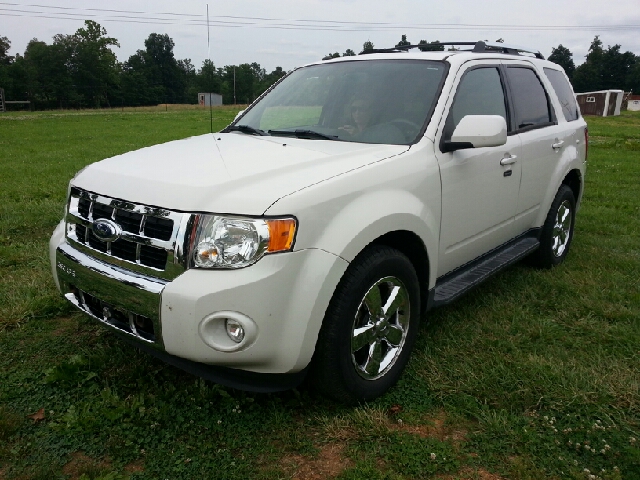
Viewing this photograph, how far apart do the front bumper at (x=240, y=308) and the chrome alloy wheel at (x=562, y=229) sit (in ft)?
10.5

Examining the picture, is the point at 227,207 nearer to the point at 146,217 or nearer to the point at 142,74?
the point at 146,217

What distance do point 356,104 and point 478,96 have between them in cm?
82

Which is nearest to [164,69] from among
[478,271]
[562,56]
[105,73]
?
[105,73]

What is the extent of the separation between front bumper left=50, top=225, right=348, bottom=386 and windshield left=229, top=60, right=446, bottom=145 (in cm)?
119

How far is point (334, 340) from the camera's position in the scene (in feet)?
8.20

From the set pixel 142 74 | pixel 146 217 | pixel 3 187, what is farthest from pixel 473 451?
pixel 142 74

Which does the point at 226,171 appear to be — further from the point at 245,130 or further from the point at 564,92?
the point at 564,92

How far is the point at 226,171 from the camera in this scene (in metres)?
2.61

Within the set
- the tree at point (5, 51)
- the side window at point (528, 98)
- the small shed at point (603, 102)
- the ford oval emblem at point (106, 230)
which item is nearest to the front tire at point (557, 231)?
the side window at point (528, 98)

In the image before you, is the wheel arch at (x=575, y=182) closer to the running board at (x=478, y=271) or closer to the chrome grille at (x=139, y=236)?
the running board at (x=478, y=271)

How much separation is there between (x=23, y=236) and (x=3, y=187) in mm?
3364

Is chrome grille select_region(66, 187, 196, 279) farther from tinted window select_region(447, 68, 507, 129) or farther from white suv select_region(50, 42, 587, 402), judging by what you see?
tinted window select_region(447, 68, 507, 129)

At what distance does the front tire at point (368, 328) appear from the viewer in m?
2.52

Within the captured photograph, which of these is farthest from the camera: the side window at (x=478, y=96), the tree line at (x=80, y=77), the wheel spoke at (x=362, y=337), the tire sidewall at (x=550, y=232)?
the tree line at (x=80, y=77)
